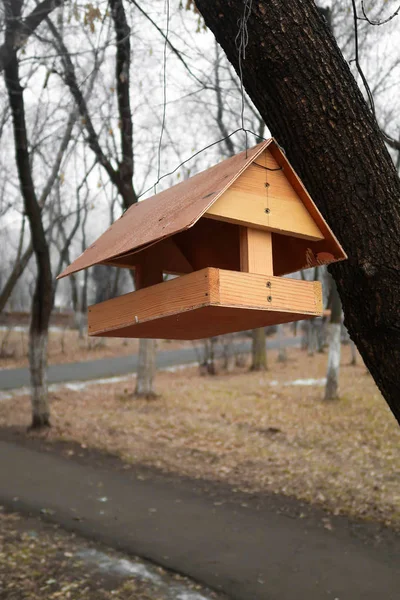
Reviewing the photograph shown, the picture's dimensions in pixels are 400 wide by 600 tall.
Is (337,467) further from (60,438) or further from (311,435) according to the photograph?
(60,438)

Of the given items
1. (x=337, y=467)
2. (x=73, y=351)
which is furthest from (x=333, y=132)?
(x=73, y=351)

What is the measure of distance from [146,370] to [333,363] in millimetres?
4357

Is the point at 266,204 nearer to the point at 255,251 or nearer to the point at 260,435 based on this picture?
the point at 255,251

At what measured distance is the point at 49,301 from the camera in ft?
34.3

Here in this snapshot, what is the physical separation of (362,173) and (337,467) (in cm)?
691

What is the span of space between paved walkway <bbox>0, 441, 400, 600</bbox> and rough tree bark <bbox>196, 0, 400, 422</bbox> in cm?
329

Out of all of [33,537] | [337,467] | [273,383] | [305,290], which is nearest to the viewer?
A: [305,290]

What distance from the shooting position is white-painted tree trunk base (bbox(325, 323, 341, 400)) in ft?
44.1

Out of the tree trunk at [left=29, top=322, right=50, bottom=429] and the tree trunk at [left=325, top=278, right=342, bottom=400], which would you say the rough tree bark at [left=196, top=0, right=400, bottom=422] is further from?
the tree trunk at [left=325, top=278, right=342, bottom=400]

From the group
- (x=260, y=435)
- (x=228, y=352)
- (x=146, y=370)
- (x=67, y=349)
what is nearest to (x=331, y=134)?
(x=260, y=435)

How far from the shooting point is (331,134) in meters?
2.46

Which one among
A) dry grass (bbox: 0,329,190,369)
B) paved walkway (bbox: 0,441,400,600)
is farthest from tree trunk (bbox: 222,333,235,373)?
paved walkway (bbox: 0,441,400,600)

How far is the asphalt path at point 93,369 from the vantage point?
1786 cm

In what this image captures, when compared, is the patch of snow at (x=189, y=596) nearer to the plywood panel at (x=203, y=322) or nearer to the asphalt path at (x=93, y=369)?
the plywood panel at (x=203, y=322)
